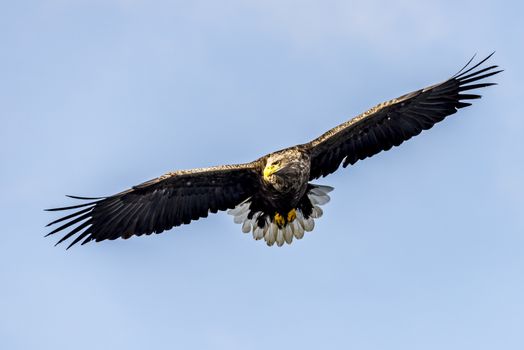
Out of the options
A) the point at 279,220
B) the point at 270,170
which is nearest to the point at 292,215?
the point at 279,220

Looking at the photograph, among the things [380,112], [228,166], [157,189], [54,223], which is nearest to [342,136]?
[380,112]

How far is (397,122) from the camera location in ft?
43.3

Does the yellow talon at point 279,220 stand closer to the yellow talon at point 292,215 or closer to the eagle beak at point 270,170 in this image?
the yellow talon at point 292,215

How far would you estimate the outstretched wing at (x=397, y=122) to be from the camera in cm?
1304

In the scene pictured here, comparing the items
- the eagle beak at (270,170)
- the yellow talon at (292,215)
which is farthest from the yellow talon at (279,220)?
the eagle beak at (270,170)

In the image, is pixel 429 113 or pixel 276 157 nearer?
pixel 276 157

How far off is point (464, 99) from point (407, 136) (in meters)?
0.80

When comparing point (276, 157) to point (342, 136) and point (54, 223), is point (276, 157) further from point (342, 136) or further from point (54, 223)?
point (54, 223)

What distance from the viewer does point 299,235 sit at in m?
14.0

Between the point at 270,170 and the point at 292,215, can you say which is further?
the point at 292,215

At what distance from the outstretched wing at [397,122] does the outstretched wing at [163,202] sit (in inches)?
36.1

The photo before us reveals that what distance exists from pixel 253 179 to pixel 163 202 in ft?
3.52

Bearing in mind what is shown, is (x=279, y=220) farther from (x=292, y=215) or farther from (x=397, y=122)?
(x=397, y=122)

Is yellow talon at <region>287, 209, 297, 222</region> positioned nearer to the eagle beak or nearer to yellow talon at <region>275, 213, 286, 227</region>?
yellow talon at <region>275, 213, 286, 227</region>
